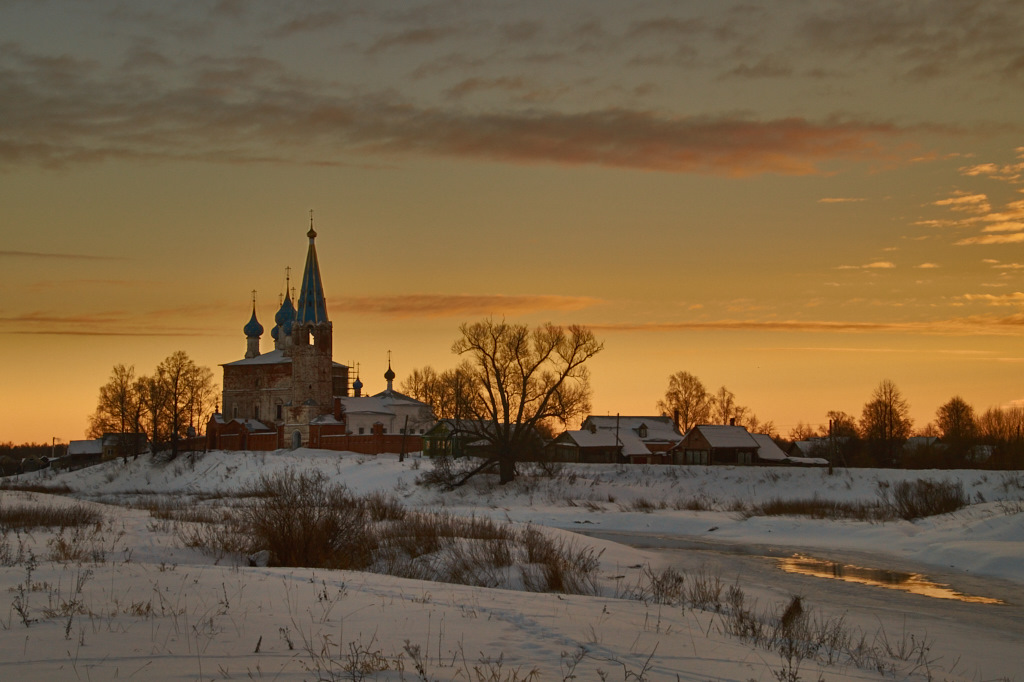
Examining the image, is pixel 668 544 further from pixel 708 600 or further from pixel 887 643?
pixel 887 643

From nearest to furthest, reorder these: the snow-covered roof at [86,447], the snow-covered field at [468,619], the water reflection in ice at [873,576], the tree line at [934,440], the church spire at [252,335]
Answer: the snow-covered field at [468,619] < the water reflection in ice at [873,576] < the tree line at [934,440] < the church spire at [252,335] < the snow-covered roof at [86,447]

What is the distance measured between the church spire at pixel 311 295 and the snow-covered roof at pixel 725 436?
3565 centimetres

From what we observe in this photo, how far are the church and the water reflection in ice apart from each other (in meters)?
55.1

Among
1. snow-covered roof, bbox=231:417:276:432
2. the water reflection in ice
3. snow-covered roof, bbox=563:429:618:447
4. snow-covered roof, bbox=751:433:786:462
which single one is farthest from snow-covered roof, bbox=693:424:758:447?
the water reflection in ice

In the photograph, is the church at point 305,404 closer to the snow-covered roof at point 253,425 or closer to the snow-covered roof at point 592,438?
the snow-covered roof at point 253,425

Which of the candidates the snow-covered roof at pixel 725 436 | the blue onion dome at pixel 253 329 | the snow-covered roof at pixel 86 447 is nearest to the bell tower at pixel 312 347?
the blue onion dome at pixel 253 329

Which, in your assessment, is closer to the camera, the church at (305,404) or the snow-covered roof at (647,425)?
the church at (305,404)

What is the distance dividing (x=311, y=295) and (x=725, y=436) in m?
39.0

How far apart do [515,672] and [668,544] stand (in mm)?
18325

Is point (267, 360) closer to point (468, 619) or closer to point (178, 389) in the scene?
point (178, 389)

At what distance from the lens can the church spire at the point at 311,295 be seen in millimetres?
83812

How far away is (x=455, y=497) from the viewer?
44.8m

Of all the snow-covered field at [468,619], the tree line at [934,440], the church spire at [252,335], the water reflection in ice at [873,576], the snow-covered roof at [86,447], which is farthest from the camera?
the snow-covered roof at [86,447]

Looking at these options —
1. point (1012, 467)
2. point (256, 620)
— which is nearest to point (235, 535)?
point (256, 620)
